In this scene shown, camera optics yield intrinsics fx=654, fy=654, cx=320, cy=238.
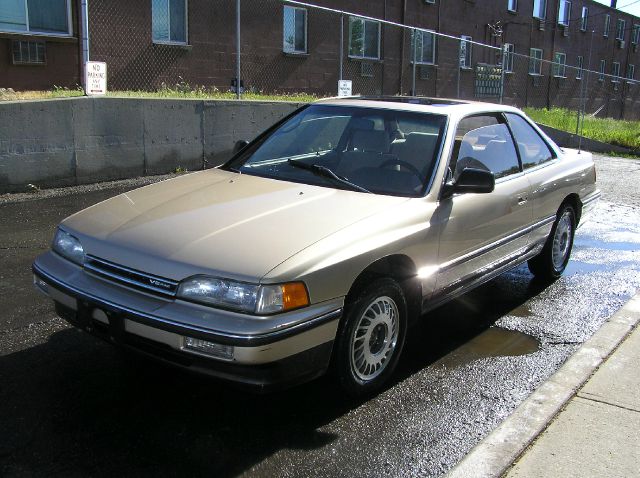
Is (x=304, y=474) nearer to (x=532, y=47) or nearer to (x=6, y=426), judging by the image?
(x=6, y=426)

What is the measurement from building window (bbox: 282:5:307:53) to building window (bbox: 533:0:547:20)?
16932mm

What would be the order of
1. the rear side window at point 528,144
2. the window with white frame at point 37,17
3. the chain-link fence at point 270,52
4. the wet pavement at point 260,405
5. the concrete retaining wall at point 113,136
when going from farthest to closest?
the chain-link fence at point 270,52, the window with white frame at point 37,17, the concrete retaining wall at point 113,136, the rear side window at point 528,144, the wet pavement at point 260,405

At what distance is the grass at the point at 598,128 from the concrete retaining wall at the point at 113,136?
43.4 ft

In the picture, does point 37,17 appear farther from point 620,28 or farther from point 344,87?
point 620,28

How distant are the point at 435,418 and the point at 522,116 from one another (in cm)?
313

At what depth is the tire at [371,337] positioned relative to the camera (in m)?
3.38

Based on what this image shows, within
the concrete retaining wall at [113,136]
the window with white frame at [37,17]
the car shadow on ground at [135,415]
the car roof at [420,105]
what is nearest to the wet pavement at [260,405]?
the car shadow on ground at [135,415]

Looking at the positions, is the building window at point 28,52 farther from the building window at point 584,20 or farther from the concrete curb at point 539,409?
the building window at point 584,20

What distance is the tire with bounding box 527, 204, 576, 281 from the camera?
5.84m

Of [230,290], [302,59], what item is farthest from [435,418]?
[302,59]

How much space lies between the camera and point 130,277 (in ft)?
10.4

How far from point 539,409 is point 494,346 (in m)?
1.00

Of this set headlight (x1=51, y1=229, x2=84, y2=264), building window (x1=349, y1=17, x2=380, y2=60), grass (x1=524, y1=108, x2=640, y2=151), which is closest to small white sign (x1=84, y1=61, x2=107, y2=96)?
headlight (x1=51, y1=229, x2=84, y2=264)

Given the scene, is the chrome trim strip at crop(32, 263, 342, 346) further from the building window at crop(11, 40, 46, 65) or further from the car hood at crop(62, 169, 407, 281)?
the building window at crop(11, 40, 46, 65)
